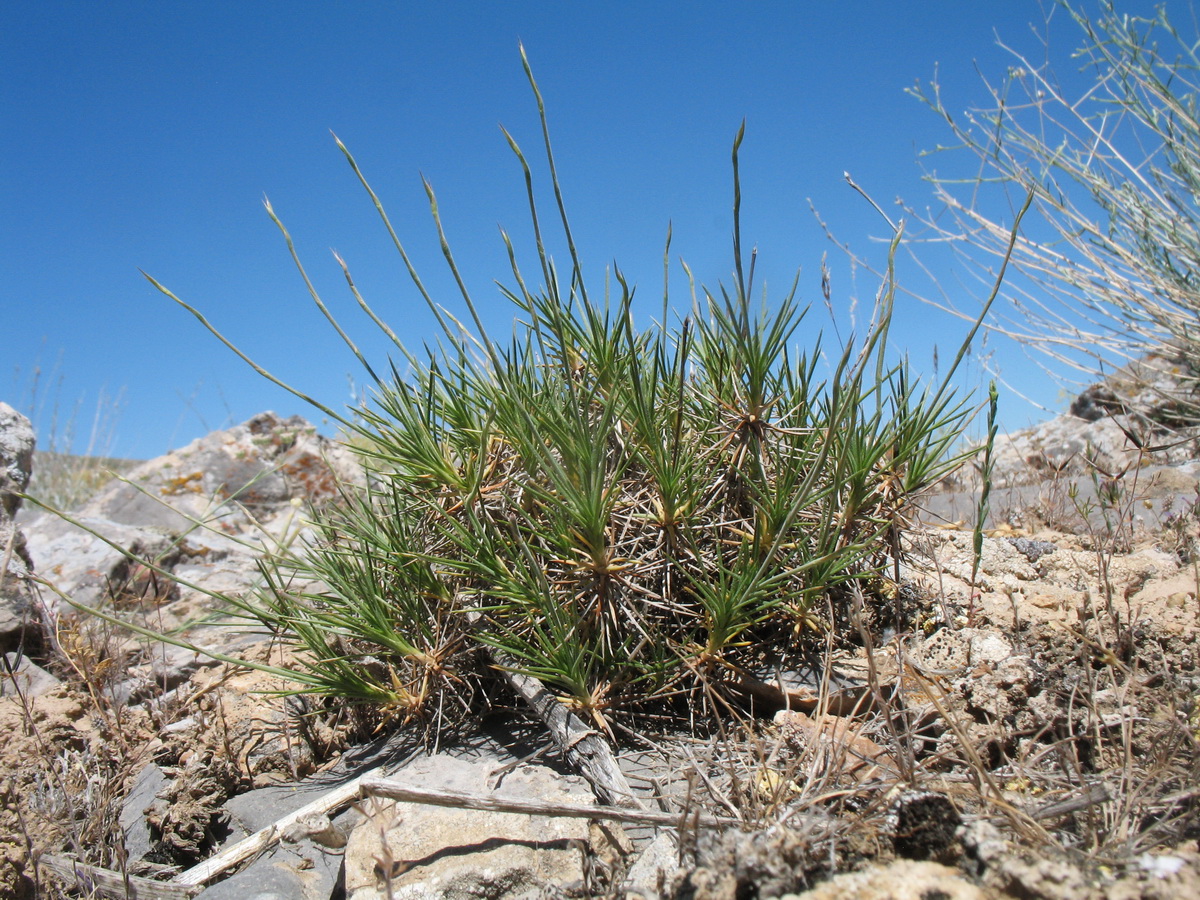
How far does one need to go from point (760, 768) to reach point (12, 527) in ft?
11.3

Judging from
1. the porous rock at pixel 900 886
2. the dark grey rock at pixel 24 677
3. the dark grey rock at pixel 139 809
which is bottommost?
the dark grey rock at pixel 139 809

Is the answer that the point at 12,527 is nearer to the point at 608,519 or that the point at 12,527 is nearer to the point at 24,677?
the point at 24,677

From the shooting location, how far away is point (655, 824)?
1445 millimetres

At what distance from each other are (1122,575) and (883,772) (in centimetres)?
141

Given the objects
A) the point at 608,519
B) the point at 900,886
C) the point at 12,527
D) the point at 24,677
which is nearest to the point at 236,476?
the point at 12,527

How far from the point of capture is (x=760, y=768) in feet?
5.02

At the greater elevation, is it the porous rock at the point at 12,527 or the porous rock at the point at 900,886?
the porous rock at the point at 12,527

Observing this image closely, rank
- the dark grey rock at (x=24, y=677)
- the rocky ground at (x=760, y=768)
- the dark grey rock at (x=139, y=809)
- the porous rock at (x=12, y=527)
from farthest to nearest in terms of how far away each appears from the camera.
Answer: the porous rock at (x=12, y=527) → the dark grey rock at (x=24, y=677) → the dark grey rock at (x=139, y=809) → the rocky ground at (x=760, y=768)

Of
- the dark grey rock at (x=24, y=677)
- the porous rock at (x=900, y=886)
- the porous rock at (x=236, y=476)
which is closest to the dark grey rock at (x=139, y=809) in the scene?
the dark grey rock at (x=24, y=677)

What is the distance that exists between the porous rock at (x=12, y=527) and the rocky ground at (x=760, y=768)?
0.06ft

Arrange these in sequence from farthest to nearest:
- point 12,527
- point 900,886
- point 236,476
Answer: point 236,476 → point 12,527 → point 900,886

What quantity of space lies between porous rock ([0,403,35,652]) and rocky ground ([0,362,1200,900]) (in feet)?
0.06

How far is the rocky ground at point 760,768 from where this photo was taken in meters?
1.26

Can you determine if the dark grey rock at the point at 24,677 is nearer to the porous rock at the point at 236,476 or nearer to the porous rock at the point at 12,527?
the porous rock at the point at 12,527
